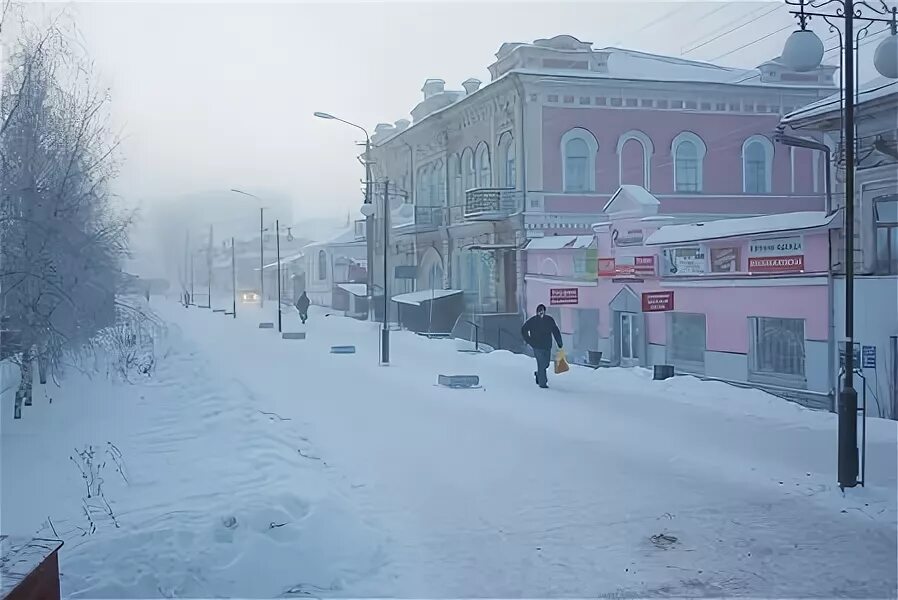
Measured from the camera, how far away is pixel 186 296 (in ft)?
141

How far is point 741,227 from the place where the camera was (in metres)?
13.5

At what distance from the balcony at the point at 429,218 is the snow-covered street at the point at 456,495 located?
14.6 metres

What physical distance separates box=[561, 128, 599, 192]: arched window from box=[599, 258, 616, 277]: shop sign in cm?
428

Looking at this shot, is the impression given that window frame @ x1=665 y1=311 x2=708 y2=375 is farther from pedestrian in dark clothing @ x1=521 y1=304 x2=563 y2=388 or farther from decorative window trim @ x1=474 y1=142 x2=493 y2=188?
decorative window trim @ x1=474 y1=142 x2=493 y2=188

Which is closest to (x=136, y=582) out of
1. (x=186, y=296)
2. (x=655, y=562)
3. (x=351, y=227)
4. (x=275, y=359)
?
(x=655, y=562)

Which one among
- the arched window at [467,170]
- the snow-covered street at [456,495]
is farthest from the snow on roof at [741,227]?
the arched window at [467,170]

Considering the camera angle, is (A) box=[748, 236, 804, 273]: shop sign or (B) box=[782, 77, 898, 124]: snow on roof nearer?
(B) box=[782, 77, 898, 124]: snow on roof

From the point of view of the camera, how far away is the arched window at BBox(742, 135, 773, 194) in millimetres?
19859

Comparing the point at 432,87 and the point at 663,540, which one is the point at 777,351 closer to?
the point at 663,540

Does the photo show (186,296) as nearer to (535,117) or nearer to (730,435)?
(535,117)

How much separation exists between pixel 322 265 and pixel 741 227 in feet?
121

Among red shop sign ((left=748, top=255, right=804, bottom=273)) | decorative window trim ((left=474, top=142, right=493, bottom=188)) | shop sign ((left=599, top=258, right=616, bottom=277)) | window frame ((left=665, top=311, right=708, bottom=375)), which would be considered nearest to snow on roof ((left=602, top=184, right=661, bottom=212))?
shop sign ((left=599, top=258, right=616, bottom=277))

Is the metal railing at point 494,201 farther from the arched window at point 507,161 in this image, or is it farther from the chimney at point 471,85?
the chimney at point 471,85

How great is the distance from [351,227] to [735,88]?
2956 cm
